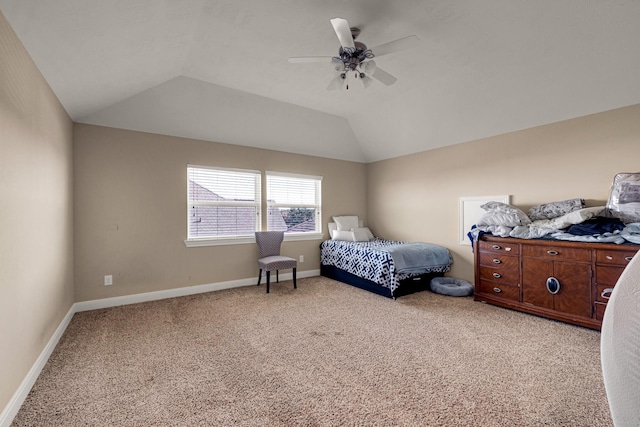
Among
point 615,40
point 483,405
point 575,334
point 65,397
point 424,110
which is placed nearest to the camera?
point 483,405

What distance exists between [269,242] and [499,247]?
10.5ft

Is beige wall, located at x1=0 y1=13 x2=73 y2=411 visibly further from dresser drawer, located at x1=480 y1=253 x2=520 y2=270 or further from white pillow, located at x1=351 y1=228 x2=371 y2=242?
dresser drawer, located at x1=480 y1=253 x2=520 y2=270

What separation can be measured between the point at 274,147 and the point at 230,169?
33.3 inches

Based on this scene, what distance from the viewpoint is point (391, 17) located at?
2.54 m

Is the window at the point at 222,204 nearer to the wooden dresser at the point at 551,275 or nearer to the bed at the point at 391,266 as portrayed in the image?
the bed at the point at 391,266

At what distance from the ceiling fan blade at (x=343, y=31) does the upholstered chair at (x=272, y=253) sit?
3004mm

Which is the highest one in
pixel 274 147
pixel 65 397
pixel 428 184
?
pixel 274 147

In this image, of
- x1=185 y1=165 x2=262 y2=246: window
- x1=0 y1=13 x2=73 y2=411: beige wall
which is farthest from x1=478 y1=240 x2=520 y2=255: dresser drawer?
x1=0 y1=13 x2=73 y2=411: beige wall

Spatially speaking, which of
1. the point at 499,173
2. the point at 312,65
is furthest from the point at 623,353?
the point at 499,173

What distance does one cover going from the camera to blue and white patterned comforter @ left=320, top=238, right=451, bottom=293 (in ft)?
13.1

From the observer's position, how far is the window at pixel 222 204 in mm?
4426

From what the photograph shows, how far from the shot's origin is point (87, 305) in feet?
11.9

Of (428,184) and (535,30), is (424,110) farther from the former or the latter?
(535,30)

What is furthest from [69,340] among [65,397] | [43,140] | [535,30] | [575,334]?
[535,30]
